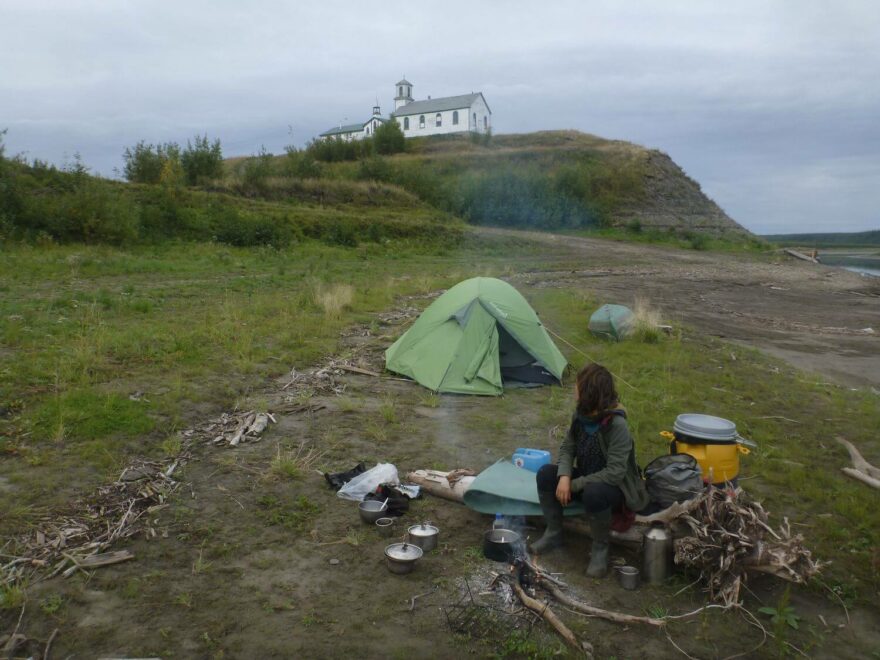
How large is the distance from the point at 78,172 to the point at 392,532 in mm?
25217

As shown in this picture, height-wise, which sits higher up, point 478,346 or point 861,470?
point 478,346

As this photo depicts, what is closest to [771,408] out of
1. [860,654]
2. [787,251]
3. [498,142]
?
[860,654]

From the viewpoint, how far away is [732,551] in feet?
13.6

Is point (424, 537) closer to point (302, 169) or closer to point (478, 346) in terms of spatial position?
point (478, 346)

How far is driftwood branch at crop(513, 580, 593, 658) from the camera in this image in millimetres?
3652

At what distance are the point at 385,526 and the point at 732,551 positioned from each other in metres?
2.33

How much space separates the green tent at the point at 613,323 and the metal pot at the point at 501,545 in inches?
312

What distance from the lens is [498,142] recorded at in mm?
66750

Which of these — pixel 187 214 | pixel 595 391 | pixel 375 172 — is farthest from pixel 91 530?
pixel 375 172

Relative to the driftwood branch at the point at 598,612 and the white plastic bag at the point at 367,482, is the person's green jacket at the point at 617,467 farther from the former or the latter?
the white plastic bag at the point at 367,482

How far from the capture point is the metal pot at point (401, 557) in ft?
14.4

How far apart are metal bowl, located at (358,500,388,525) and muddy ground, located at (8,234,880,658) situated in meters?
0.12

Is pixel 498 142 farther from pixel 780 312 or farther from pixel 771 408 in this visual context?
pixel 771 408

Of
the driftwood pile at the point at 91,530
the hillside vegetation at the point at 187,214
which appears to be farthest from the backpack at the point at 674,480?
the hillside vegetation at the point at 187,214
